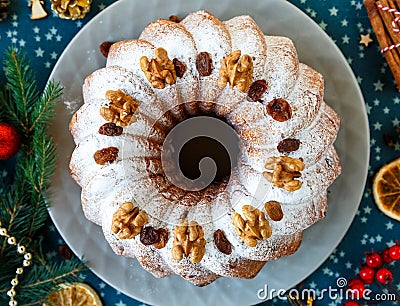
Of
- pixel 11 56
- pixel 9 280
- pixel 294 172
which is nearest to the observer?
pixel 294 172

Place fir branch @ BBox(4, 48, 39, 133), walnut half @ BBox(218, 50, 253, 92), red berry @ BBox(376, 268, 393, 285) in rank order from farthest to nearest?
red berry @ BBox(376, 268, 393, 285)
fir branch @ BBox(4, 48, 39, 133)
walnut half @ BBox(218, 50, 253, 92)

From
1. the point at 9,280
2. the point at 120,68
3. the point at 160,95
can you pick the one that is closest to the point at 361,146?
the point at 160,95

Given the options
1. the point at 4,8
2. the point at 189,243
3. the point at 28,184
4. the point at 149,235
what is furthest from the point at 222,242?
the point at 4,8

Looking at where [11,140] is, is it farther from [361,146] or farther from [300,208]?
[361,146]

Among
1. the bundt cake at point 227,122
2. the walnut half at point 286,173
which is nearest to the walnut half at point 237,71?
the bundt cake at point 227,122

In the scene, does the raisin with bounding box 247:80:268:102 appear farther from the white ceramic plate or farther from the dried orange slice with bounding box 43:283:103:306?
the dried orange slice with bounding box 43:283:103:306

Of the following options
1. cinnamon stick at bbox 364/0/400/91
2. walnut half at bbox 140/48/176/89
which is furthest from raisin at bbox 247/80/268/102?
cinnamon stick at bbox 364/0/400/91

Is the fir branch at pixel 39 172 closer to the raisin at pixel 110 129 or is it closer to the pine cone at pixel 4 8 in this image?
the raisin at pixel 110 129
